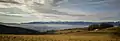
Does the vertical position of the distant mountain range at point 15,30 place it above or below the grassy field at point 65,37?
above

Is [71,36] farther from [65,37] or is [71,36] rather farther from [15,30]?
[15,30]

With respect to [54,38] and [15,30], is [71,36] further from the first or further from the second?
[15,30]

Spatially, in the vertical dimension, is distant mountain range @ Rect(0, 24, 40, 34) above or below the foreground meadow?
above

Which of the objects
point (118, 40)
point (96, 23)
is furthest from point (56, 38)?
point (118, 40)

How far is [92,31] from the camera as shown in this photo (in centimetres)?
104

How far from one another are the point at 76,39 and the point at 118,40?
0.75 ft

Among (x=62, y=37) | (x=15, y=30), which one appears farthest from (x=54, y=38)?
(x=15, y=30)

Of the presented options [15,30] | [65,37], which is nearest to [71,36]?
[65,37]

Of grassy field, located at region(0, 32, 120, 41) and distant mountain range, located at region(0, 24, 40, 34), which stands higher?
distant mountain range, located at region(0, 24, 40, 34)

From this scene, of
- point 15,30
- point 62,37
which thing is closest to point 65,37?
point 62,37

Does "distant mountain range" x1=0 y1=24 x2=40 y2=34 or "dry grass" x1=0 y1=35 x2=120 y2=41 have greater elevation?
"distant mountain range" x1=0 y1=24 x2=40 y2=34

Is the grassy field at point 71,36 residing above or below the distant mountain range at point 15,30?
below

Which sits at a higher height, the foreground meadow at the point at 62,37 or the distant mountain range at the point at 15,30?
the distant mountain range at the point at 15,30

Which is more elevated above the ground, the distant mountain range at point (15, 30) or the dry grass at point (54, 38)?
the distant mountain range at point (15, 30)
